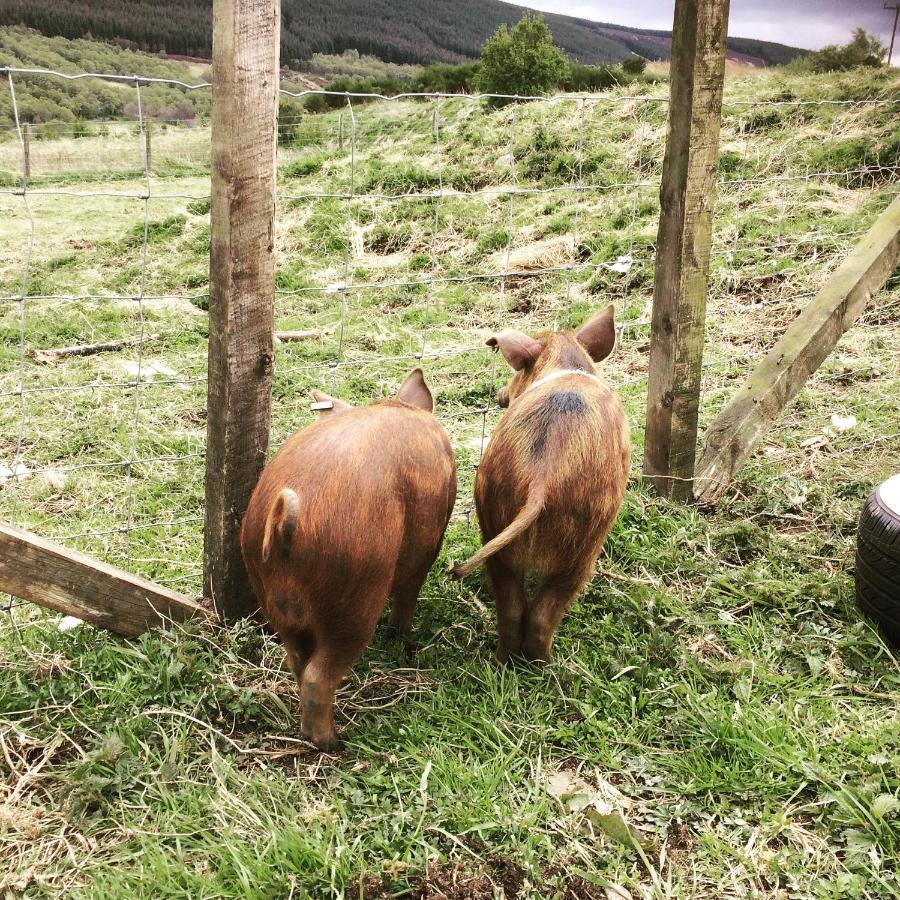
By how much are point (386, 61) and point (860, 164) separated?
7.23 m

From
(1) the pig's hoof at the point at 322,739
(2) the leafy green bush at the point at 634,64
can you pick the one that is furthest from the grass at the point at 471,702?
(2) the leafy green bush at the point at 634,64

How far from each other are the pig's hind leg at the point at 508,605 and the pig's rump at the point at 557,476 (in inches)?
2.0

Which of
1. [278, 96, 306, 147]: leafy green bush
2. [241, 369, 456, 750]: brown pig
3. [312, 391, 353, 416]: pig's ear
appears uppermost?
[278, 96, 306, 147]: leafy green bush

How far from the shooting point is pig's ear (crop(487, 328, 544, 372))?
3.02m

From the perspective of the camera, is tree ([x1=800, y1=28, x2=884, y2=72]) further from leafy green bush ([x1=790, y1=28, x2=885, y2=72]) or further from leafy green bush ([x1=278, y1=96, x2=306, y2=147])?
leafy green bush ([x1=278, y1=96, x2=306, y2=147])

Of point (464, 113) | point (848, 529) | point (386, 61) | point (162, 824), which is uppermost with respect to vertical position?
point (386, 61)

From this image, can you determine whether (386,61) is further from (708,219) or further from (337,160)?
(708,219)

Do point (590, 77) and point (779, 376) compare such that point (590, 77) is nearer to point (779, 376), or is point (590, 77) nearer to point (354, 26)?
point (354, 26)

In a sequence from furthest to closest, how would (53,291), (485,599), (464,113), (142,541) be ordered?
1. (464,113)
2. (53,291)
3. (142,541)
4. (485,599)

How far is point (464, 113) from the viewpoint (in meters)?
10.7

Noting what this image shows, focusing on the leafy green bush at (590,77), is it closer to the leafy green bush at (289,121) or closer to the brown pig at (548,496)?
the leafy green bush at (289,121)

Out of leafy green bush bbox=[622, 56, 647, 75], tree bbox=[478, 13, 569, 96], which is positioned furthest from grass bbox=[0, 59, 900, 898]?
leafy green bush bbox=[622, 56, 647, 75]

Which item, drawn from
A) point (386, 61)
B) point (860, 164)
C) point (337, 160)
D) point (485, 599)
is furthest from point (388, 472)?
point (386, 61)

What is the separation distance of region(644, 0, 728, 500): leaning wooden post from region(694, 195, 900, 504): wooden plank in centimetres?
13
